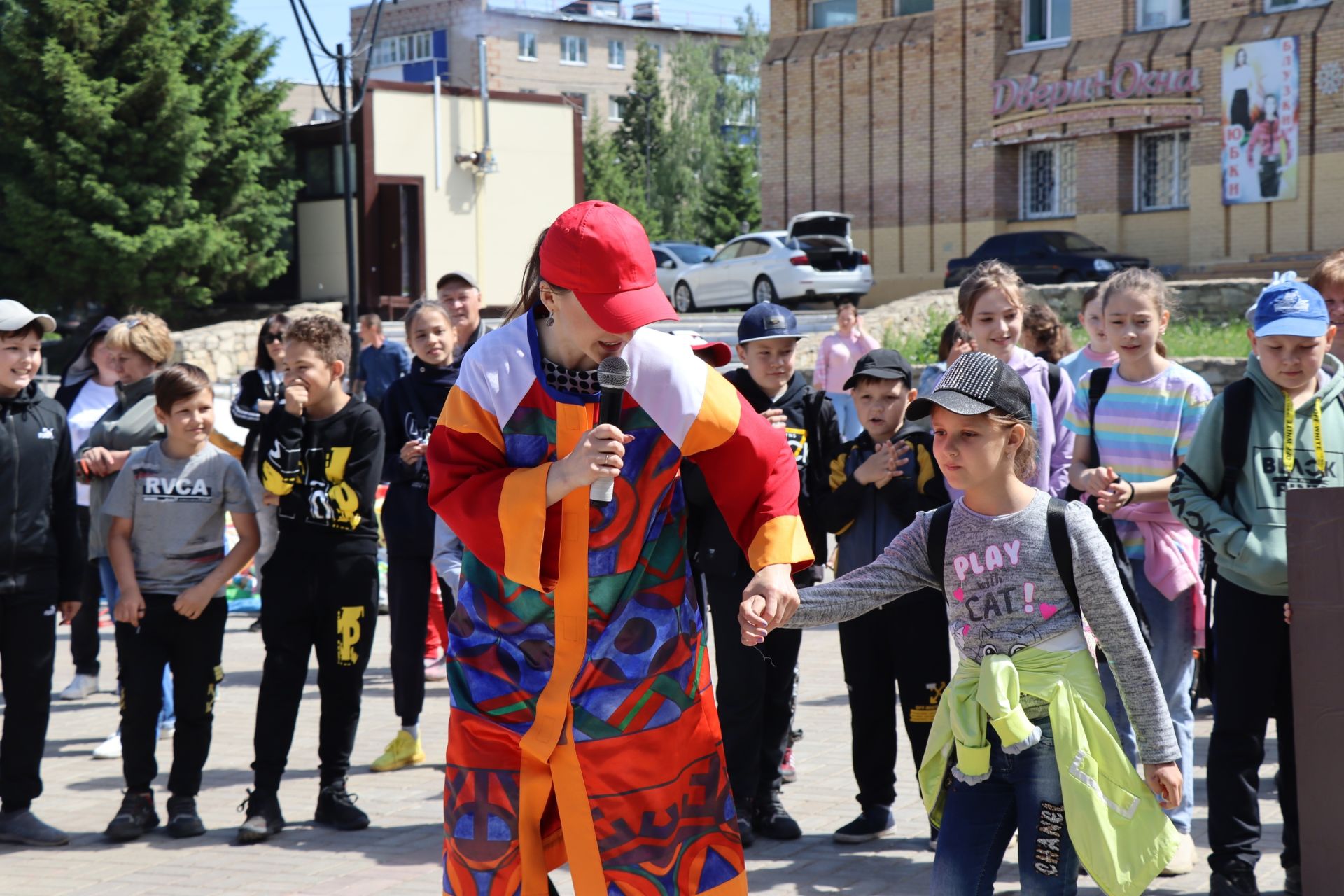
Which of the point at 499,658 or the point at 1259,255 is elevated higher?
the point at 1259,255

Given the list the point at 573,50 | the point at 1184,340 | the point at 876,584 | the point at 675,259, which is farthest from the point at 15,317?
the point at 573,50

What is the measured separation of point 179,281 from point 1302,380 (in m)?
31.3

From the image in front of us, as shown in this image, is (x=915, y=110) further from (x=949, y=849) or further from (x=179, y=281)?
(x=949, y=849)

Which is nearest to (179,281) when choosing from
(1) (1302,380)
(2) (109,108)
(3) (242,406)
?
(2) (109,108)

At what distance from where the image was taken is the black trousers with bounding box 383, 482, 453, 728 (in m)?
6.79

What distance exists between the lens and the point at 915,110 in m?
36.8

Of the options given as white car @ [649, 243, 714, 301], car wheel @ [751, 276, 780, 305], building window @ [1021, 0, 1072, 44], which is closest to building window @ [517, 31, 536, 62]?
white car @ [649, 243, 714, 301]

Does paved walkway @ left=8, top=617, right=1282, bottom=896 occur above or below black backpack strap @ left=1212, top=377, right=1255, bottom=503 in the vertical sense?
below

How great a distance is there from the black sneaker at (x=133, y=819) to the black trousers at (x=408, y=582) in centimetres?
123

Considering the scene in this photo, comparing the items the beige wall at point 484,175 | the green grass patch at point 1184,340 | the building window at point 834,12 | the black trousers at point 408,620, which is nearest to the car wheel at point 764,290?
the beige wall at point 484,175

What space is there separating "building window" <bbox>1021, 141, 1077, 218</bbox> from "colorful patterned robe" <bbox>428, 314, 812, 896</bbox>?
109ft

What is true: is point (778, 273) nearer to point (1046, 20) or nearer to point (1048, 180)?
point (1048, 180)

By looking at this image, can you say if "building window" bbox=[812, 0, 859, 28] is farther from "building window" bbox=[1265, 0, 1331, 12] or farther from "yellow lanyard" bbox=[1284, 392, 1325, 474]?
"yellow lanyard" bbox=[1284, 392, 1325, 474]

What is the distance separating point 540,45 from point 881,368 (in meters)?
76.6
